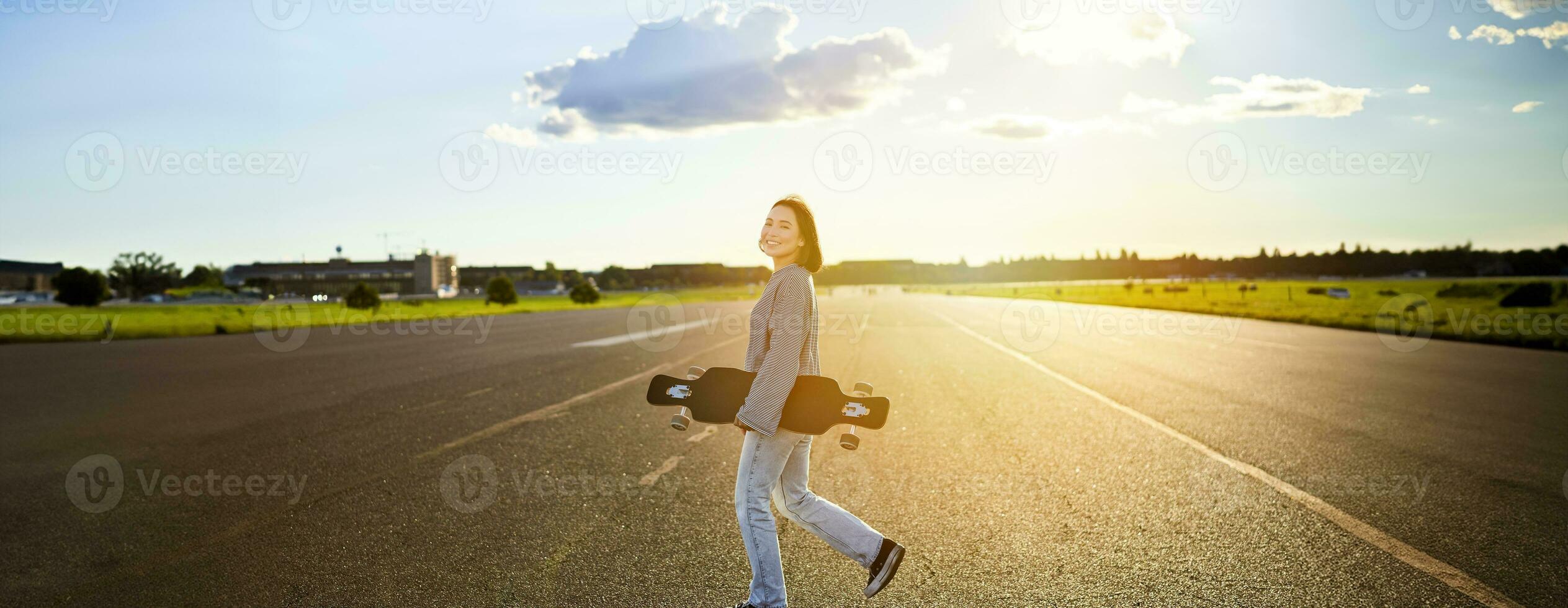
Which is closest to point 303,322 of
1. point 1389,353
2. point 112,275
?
point 1389,353

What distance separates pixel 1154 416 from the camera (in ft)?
31.1

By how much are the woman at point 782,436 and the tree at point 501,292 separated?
61.4 meters

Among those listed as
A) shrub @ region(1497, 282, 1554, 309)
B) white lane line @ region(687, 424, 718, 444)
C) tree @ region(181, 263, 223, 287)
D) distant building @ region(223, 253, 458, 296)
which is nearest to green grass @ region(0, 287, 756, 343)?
white lane line @ region(687, 424, 718, 444)

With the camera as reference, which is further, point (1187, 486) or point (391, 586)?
point (1187, 486)

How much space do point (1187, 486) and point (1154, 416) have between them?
3.55 metres

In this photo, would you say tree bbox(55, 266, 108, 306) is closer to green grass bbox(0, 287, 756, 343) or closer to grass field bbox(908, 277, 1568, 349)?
green grass bbox(0, 287, 756, 343)

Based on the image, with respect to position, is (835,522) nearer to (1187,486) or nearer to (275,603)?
(275,603)

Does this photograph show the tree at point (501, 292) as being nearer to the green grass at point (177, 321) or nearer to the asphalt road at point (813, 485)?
the green grass at point (177, 321)

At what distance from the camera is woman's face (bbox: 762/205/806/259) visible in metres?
3.43

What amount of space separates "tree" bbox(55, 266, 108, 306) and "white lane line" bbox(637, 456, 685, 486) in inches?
2504

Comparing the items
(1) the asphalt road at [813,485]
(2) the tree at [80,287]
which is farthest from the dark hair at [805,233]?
(2) the tree at [80,287]

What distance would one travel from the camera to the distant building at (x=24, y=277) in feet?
386

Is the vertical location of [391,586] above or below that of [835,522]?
below

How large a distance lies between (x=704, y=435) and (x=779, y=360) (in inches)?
209
